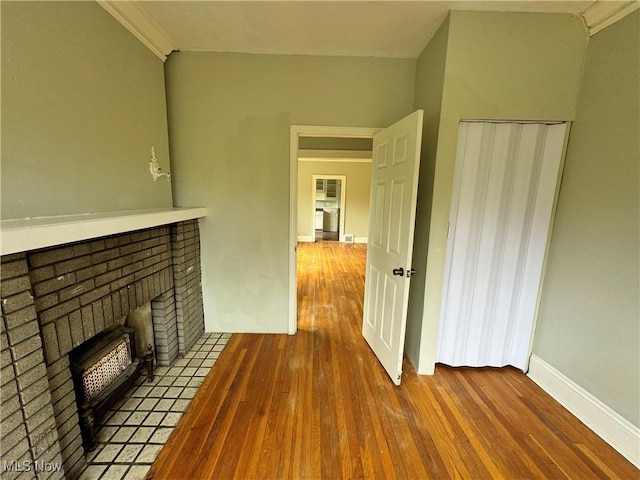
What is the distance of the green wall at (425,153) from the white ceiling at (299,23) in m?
0.14

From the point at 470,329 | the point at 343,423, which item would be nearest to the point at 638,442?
the point at 470,329

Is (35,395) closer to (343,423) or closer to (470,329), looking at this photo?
(343,423)

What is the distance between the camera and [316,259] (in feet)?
18.6

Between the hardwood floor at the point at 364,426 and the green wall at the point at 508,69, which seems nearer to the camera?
the hardwood floor at the point at 364,426

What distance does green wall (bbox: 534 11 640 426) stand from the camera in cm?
143

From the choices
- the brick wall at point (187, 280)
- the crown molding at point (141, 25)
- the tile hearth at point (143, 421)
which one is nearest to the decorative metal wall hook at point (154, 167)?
the brick wall at point (187, 280)

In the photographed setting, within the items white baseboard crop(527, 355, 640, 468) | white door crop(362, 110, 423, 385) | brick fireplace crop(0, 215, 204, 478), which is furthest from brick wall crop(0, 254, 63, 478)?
white baseboard crop(527, 355, 640, 468)

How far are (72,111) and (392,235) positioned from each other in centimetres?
203

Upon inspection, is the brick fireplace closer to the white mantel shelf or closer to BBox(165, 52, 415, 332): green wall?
the white mantel shelf

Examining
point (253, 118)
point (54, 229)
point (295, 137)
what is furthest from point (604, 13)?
point (54, 229)

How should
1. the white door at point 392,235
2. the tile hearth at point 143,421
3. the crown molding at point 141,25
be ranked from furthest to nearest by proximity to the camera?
the white door at point 392,235 < the crown molding at point 141,25 < the tile hearth at point 143,421

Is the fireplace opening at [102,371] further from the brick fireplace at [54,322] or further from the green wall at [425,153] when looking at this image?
the green wall at [425,153]

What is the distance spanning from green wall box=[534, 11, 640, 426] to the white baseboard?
4 cm

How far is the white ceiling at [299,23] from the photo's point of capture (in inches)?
62.4
